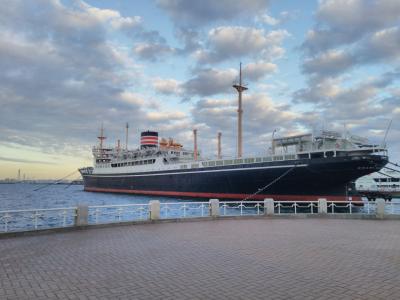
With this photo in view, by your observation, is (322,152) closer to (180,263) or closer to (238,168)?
(238,168)

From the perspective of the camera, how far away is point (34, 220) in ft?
43.1

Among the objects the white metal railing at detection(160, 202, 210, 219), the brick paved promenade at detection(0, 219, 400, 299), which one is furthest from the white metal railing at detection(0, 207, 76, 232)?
the white metal railing at detection(160, 202, 210, 219)

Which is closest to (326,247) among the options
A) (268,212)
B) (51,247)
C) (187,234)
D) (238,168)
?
(187,234)

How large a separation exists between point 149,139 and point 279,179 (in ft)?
149

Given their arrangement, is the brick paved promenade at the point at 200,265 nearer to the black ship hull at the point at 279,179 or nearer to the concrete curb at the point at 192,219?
the concrete curb at the point at 192,219

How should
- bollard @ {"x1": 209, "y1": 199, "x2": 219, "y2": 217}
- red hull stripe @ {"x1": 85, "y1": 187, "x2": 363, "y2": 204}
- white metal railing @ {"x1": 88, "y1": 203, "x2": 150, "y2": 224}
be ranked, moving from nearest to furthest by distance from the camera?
white metal railing @ {"x1": 88, "y1": 203, "x2": 150, "y2": 224}, bollard @ {"x1": 209, "y1": 199, "x2": 219, "y2": 217}, red hull stripe @ {"x1": 85, "y1": 187, "x2": 363, "y2": 204}

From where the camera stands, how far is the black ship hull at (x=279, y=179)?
127ft

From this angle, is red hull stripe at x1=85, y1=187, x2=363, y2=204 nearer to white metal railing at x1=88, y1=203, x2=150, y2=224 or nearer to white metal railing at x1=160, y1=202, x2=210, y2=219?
white metal railing at x1=160, y1=202, x2=210, y2=219

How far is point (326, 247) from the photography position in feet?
35.5

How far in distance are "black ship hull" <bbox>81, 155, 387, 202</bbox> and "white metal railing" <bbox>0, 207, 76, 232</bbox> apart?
20.4 metres

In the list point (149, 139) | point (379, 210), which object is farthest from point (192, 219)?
point (149, 139)

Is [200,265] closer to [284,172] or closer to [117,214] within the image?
[117,214]

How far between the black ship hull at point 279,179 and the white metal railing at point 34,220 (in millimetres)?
20428

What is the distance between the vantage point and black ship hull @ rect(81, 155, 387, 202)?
3869 centimetres
